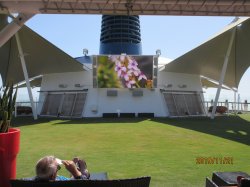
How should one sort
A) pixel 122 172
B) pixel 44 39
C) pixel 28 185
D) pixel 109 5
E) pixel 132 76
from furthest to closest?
pixel 132 76 → pixel 44 39 → pixel 122 172 → pixel 109 5 → pixel 28 185

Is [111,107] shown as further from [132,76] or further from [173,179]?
[173,179]

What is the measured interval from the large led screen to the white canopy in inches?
75.4

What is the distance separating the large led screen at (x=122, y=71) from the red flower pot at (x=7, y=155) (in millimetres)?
20383

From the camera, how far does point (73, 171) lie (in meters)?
3.37

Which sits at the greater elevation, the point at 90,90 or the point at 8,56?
the point at 8,56

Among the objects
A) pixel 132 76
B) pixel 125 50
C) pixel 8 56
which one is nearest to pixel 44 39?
pixel 8 56

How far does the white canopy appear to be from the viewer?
21763 millimetres

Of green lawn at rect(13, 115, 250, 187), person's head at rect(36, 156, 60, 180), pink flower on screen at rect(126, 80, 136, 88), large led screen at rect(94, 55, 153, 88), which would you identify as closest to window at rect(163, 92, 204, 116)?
large led screen at rect(94, 55, 153, 88)

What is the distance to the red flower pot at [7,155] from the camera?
4293 millimetres

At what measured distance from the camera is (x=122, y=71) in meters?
24.8

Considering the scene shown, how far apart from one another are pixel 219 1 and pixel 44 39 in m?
17.5

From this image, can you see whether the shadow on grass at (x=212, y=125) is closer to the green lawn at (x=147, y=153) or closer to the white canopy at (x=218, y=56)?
the green lawn at (x=147, y=153)
